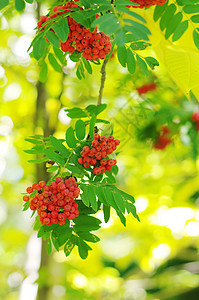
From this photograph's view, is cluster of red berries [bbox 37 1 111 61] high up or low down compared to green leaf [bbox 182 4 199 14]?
down

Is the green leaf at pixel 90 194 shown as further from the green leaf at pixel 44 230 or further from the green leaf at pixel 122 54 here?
the green leaf at pixel 122 54

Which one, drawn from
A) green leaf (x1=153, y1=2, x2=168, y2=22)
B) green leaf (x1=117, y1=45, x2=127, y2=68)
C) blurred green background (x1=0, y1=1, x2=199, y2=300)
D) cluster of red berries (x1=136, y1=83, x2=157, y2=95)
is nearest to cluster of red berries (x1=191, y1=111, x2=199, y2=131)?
blurred green background (x1=0, y1=1, x2=199, y2=300)

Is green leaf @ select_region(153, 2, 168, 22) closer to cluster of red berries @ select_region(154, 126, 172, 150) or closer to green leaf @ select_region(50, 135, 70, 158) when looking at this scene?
green leaf @ select_region(50, 135, 70, 158)

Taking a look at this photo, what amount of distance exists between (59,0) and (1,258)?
215cm

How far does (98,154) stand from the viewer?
18.1 inches

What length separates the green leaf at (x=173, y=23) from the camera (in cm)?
55

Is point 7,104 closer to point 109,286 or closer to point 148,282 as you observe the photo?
point 109,286

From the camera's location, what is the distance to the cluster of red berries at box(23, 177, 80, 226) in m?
0.43

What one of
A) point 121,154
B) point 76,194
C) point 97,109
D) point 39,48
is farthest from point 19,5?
point 121,154

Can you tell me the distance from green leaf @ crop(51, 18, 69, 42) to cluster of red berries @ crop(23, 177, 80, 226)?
18 centimetres

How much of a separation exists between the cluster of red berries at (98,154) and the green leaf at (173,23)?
212 mm

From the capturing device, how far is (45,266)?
1230mm

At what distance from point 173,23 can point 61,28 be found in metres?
0.20

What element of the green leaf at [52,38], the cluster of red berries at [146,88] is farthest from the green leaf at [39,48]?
the cluster of red berries at [146,88]
